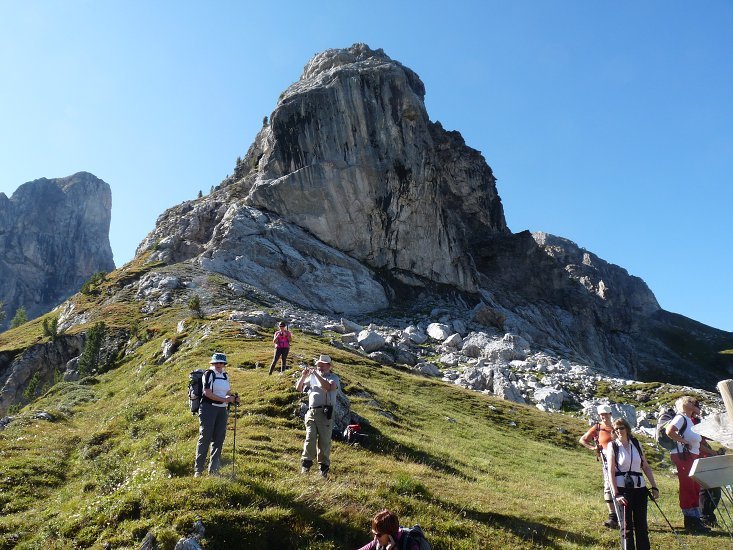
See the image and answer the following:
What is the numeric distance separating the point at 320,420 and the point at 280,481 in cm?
173

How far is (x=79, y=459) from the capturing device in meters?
16.7

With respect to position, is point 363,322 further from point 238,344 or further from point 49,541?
point 49,541

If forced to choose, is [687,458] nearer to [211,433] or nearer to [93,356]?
[211,433]

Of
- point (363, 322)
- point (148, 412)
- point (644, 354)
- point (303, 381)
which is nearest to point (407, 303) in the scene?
point (363, 322)

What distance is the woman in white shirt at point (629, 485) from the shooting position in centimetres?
857

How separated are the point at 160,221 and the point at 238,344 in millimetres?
92880

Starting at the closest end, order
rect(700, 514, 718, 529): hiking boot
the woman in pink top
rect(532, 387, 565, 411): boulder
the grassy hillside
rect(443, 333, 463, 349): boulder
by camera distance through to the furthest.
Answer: the woman in pink top → the grassy hillside → rect(700, 514, 718, 529): hiking boot → rect(532, 387, 565, 411): boulder → rect(443, 333, 463, 349): boulder

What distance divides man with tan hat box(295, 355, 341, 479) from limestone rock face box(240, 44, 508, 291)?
269 ft

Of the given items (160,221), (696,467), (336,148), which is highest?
(336,148)

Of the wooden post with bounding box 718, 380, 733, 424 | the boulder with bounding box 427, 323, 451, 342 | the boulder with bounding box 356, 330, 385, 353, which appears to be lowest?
the wooden post with bounding box 718, 380, 733, 424

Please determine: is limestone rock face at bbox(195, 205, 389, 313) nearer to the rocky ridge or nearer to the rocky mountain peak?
the rocky mountain peak

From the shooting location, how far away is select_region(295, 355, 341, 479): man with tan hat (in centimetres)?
1108

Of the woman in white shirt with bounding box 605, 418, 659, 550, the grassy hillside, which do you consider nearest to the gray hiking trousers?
the grassy hillside

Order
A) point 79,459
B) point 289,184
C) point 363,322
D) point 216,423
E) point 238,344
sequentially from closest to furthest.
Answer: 1. point 216,423
2. point 79,459
3. point 238,344
4. point 363,322
5. point 289,184
